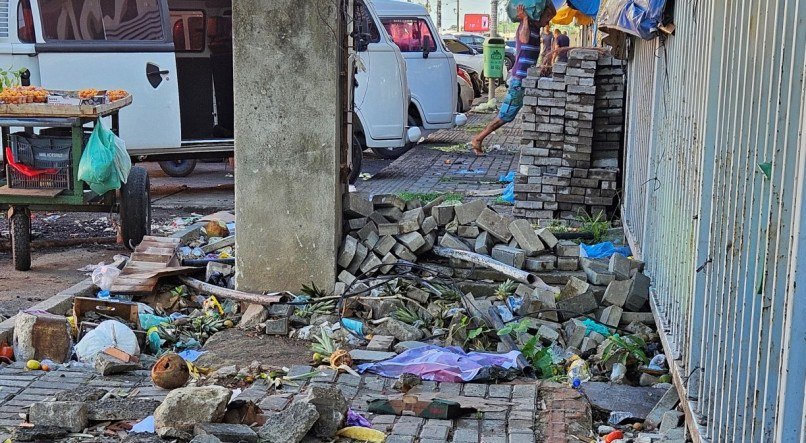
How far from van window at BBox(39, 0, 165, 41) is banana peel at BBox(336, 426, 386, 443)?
26.3 feet

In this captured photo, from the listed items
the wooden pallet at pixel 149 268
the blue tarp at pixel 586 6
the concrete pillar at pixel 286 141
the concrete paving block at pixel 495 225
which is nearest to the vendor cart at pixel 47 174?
the wooden pallet at pixel 149 268

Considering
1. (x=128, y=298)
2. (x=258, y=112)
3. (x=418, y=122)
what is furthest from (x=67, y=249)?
(x=418, y=122)

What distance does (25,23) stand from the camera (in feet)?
35.9

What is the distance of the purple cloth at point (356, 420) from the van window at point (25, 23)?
7836 millimetres

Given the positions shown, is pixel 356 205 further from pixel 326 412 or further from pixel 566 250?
pixel 326 412

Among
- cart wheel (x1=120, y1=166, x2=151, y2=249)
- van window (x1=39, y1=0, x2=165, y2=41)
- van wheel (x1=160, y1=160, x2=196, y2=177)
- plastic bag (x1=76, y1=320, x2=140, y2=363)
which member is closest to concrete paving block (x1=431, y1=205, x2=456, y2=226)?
plastic bag (x1=76, y1=320, x2=140, y2=363)

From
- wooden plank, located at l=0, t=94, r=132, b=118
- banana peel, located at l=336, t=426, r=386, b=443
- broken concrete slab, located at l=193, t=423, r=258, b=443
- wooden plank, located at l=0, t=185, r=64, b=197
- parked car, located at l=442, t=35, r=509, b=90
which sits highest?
parked car, located at l=442, t=35, r=509, b=90

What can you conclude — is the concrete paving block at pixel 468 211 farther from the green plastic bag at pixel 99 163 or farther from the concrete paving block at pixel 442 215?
the green plastic bag at pixel 99 163

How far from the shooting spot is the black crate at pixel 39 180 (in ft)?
27.3

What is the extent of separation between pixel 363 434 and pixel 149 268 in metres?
3.37

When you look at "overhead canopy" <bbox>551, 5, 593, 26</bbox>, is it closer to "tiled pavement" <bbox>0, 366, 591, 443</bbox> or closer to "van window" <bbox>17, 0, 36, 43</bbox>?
"van window" <bbox>17, 0, 36, 43</bbox>

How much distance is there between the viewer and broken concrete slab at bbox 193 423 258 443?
4.34 metres

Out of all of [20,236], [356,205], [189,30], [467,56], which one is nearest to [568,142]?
[356,205]

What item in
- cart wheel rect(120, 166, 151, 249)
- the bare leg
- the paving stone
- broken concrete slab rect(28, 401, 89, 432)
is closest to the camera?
broken concrete slab rect(28, 401, 89, 432)
